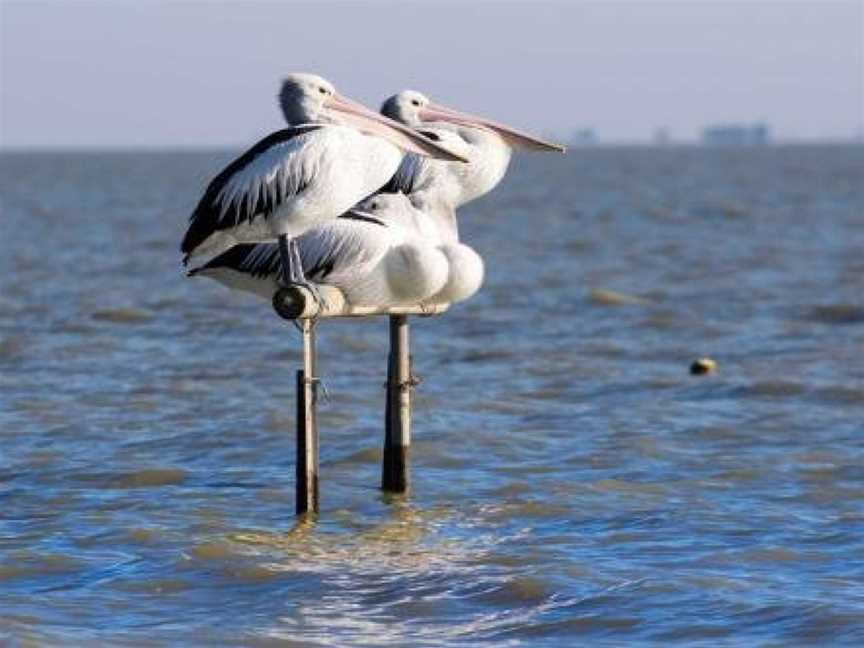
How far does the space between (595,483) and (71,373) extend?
19.5 feet

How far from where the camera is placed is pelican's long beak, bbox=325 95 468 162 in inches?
385

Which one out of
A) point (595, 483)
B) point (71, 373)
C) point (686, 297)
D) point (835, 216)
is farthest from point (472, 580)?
point (835, 216)

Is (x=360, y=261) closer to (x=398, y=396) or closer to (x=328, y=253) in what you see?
(x=328, y=253)

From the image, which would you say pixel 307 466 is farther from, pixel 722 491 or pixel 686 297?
pixel 686 297

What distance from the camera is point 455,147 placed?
33.1 feet

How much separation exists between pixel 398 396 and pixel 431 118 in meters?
1.24

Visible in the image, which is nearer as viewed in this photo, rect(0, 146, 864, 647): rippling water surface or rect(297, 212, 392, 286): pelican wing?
rect(0, 146, 864, 647): rippling water surface

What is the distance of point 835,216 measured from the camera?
143 feet

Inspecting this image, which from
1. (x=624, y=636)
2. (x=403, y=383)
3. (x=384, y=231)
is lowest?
(x=624, y=636)

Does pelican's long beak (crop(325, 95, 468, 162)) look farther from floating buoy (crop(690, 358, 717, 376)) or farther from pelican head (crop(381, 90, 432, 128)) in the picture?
floating buoy (crop(690, 358, 717, 376))

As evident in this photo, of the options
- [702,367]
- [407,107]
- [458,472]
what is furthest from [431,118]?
[702,367]

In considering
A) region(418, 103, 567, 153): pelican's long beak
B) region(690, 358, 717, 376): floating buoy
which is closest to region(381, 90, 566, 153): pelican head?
region(418, 103, 567, 153): pelican's long beak

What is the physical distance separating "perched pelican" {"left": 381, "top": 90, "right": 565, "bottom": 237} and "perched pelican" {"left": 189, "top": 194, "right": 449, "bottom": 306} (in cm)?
28

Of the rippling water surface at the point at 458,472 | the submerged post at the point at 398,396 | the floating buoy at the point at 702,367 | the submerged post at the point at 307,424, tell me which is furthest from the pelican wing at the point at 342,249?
the floating buoy at the point at 702,367
